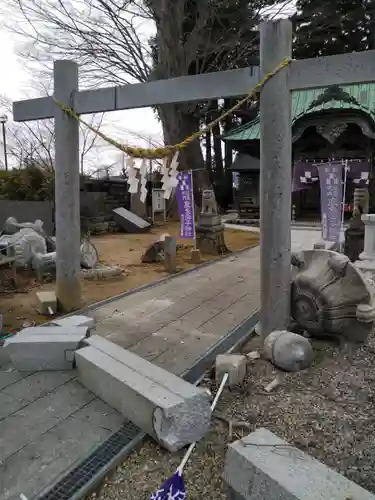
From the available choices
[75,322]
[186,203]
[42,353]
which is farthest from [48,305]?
[186,203]

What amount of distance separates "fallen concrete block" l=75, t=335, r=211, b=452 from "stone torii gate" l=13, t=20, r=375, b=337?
141 centimetres

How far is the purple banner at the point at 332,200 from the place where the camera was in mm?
7774

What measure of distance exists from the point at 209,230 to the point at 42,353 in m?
6.63

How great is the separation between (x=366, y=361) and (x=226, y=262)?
4854mm

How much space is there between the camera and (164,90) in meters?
3.93

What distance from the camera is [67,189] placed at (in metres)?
4.63

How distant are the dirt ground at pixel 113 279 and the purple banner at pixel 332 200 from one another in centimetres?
256

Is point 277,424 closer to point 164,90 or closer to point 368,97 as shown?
point 164,90

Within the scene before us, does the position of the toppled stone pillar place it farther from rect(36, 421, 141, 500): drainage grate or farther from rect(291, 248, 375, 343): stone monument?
rect(36, 421, 141, 500): drainage grate

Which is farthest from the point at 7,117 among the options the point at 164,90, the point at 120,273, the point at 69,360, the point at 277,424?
the point at 277,424

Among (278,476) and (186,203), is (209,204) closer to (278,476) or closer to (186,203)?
(186,203)

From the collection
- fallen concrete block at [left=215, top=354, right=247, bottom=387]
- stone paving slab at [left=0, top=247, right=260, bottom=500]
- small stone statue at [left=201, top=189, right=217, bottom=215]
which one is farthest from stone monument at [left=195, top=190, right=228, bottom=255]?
fallen concrete block at [left=215, top=354, right=247, bottom=387]

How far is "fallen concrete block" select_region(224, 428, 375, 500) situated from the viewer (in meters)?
1.68

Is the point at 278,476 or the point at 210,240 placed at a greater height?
the point at 210,240
